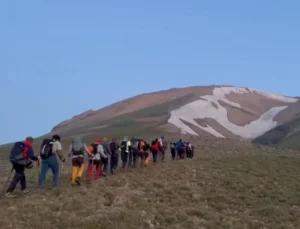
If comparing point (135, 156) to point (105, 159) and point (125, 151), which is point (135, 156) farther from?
point (105, 159)

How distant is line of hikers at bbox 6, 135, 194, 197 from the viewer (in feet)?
60.6

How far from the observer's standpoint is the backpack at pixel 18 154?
18266 millimetres

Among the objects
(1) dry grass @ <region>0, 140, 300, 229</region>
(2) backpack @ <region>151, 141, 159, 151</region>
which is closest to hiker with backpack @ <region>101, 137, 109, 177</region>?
(1) dry grass @ <region>0, 140, 300, 229</region>

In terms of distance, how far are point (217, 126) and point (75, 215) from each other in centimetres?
7721

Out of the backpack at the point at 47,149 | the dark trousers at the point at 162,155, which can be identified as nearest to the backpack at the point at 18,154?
the backpack at the point at 47,149

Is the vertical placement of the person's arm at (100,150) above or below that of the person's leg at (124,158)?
above

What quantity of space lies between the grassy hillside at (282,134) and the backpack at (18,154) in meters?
62.5

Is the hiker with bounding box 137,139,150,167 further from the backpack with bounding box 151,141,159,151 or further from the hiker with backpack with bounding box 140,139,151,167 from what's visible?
the backpack with bounding box 151,141,159,151

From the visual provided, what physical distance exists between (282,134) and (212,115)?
13.7 meters

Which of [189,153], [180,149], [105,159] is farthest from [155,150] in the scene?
[189,153]

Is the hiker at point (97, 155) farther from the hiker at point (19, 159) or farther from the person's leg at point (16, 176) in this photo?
the person's leg at point (16, 176)

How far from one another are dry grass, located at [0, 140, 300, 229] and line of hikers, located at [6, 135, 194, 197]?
786 mm

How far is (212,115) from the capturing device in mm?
95375

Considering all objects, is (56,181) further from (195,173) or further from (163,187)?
(195,173)
